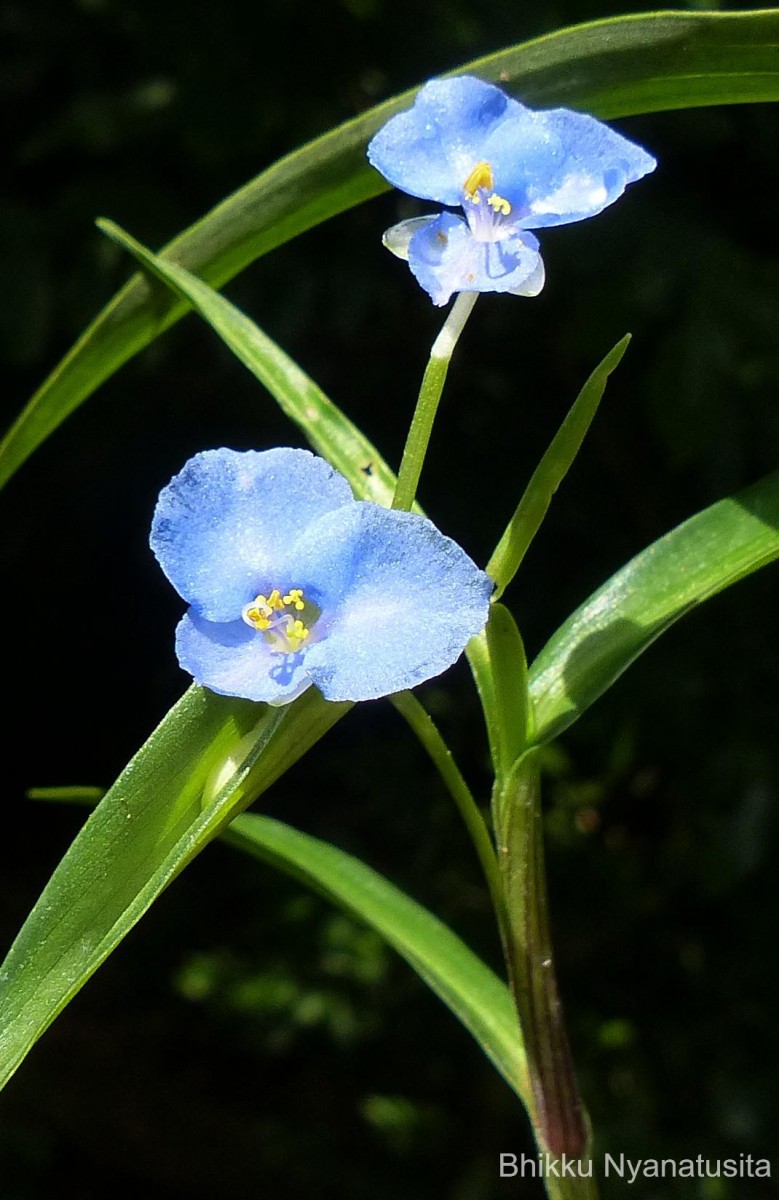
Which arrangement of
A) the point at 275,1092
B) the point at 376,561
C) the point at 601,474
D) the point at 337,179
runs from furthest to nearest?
the point at 275,1092 < the point at 601,474 < the point at 337,179 < the point at 376,561

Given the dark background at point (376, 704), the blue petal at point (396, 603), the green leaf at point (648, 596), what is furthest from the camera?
the dark background at point (376, 704)

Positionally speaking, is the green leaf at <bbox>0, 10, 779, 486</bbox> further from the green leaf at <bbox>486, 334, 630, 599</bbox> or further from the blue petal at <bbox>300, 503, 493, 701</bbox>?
the blue petal at <bbox>300, 503, 493, 701</bbox>

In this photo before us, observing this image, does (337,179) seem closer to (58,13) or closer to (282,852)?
(282,852)

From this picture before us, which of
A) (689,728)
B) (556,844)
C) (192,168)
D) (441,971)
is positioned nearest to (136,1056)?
(556,844)

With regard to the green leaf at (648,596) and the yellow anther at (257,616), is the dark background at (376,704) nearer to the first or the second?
the green leaf at (648,596)

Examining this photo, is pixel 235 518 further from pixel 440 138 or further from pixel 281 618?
pixel 440 138

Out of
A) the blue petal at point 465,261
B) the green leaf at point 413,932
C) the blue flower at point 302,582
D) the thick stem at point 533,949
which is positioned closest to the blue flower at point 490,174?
the blue petal at point 465,261

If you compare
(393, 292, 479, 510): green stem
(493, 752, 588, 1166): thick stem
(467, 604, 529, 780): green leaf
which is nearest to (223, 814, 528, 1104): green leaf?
(493, 752, 588, 1166): thick stem
